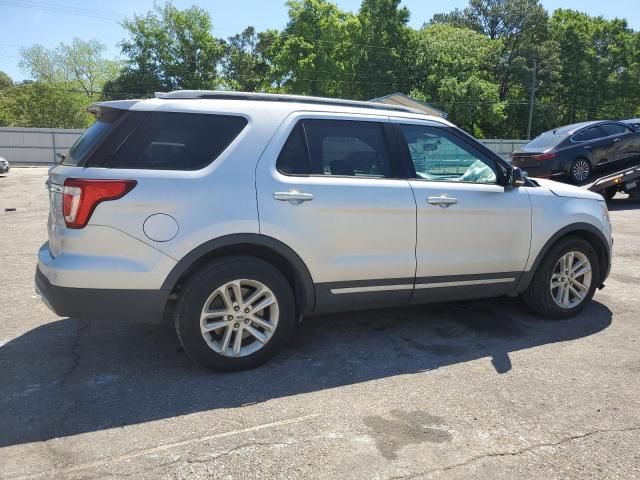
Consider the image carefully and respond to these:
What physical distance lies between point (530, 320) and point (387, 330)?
1394mm

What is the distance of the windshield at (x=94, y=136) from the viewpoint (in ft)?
11.3

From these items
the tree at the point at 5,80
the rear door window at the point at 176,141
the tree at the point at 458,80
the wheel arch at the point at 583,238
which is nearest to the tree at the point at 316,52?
the tree at the point at 458,80

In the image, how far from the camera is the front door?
4.16m

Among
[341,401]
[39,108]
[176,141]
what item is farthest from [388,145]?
[39,108]

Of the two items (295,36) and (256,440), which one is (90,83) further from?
(256,440)

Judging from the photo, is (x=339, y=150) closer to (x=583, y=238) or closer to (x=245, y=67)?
(x=583, y=238)

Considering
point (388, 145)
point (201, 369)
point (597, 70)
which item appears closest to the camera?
point (201, 369)

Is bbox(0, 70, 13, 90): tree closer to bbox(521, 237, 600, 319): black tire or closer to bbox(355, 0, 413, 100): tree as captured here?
bbox(355, 0, 413, 100): tree

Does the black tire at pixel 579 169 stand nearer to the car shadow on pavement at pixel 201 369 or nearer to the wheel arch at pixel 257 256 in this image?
the car shadow on pavement at pixel 201 369

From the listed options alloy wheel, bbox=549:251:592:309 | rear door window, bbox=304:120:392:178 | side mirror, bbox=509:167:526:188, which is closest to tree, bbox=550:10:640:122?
alloy wheel, bbox=549:251:592:309

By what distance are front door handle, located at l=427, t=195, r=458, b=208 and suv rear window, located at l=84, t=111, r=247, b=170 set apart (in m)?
1.55

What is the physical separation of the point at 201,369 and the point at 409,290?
1.68 metres

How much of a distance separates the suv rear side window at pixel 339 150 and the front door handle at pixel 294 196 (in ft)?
0.60

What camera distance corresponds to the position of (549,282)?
479 cm
